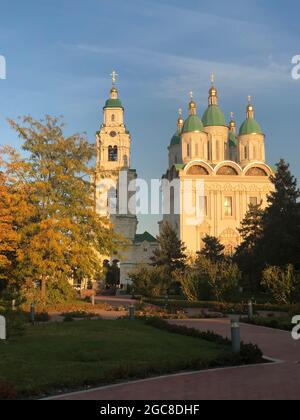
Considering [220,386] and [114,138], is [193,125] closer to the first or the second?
[114,138]

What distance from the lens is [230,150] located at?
249 ft

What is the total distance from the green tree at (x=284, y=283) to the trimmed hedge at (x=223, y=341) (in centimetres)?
1019

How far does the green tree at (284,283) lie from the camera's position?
85.1 ft

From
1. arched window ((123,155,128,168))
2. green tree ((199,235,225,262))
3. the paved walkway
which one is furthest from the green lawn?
arched window ((123,155,128,168))

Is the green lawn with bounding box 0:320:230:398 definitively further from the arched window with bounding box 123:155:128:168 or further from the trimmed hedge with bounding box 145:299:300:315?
the arched window with bounding box 123:155:128:168

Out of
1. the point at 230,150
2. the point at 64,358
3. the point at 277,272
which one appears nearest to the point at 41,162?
the point at 277,272

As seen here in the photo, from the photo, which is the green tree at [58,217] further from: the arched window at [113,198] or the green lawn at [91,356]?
the arched window at [113,198]

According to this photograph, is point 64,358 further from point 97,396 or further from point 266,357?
point 266,357

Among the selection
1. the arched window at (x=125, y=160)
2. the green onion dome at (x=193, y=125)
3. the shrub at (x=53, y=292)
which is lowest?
the shrub at (x=53, y=292)

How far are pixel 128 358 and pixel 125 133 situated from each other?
60118mm

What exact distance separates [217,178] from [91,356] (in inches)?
2167

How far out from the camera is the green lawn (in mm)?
8766

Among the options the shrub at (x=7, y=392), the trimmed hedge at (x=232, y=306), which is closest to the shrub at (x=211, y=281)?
the trimmed hedge at (x=232, y=306)

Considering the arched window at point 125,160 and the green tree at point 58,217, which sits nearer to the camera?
the green tree at point 58,217
